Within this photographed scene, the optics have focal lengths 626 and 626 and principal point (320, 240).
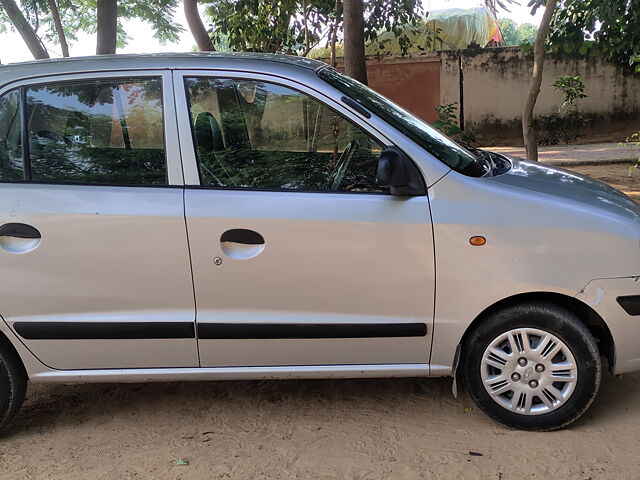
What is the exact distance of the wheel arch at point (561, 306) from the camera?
9.53 ft

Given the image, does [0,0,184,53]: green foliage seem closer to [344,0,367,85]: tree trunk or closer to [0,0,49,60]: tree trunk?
[0,0,49,60]: tree trunk

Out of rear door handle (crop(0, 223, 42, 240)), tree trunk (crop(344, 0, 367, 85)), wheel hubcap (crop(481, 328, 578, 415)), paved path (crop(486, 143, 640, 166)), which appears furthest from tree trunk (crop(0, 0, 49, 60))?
wheel hubcap (crop(481, 328, 578, 415))

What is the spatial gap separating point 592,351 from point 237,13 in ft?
29.4

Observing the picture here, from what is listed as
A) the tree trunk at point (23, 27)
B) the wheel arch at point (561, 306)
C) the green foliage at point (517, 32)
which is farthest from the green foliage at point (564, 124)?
the green foliage at point (517, 32)

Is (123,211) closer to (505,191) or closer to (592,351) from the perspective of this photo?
(505,191)

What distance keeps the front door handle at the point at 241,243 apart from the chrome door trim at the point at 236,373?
58 centimetres

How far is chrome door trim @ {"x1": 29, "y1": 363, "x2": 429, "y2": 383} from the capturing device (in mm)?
3002

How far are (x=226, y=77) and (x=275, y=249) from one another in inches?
34.2

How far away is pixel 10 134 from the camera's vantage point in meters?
2.98

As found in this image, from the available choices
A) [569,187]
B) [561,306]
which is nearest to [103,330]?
[561,306]

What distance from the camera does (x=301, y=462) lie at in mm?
2857

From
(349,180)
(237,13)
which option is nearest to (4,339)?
(349,180)

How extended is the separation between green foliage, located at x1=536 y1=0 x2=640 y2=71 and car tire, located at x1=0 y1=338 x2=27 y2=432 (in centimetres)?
768

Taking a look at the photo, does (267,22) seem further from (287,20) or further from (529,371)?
(529,371)
